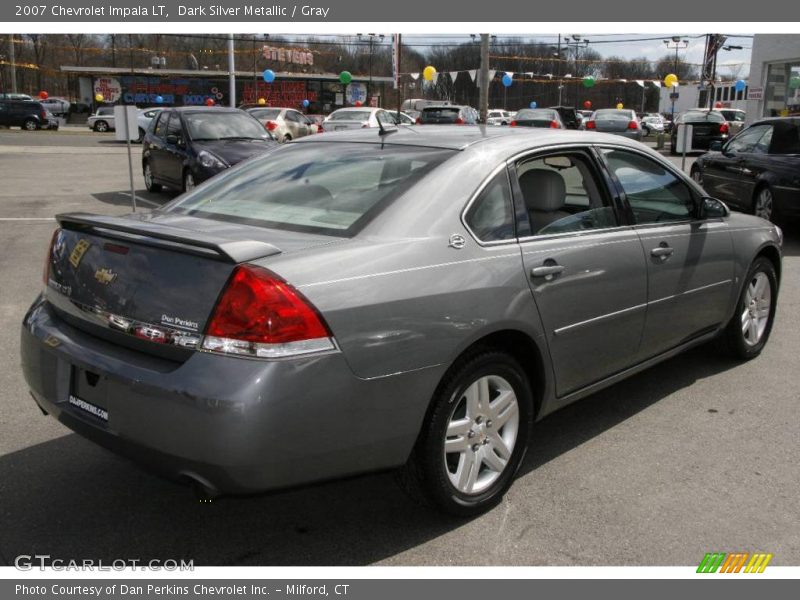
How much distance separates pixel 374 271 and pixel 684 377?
310 cm

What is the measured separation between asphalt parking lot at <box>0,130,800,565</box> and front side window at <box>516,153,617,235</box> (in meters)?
1.16

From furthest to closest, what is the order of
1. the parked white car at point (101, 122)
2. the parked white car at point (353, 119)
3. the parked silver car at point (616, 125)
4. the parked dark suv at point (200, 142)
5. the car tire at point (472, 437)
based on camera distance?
the parked white car at point (101, 122) < the parked silver car at point (616, 125) < the parked white car at point (353, 119) < the parked dark suv at point (200, 142) < the car tire at point (472, 437)

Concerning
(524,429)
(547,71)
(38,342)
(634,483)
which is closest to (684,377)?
(634,483)

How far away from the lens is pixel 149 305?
274 centimetres

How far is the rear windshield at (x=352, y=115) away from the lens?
995 inches

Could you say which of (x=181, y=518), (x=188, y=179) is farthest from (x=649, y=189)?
(x=188, y=179)

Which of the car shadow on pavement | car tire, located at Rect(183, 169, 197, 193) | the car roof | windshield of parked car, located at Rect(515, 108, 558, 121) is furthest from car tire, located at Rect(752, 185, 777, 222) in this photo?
windshield of parked car, located at Rect(515, 108, 558, 121)

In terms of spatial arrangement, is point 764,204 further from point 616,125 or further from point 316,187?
point 616,125

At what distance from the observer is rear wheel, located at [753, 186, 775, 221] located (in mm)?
10281

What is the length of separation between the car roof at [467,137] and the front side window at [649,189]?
0.40 feet

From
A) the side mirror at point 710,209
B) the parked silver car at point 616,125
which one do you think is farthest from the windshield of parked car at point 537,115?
the side mirror at point 710,209

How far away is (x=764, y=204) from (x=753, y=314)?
5817mm

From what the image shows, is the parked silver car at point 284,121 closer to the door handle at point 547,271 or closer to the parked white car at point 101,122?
the door handle at point 547,271

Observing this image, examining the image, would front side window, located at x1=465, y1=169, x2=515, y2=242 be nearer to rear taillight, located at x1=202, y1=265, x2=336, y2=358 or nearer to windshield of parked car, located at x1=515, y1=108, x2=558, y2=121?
rear taillight, located at x1=202, y1=265, x2=336, y2=358
